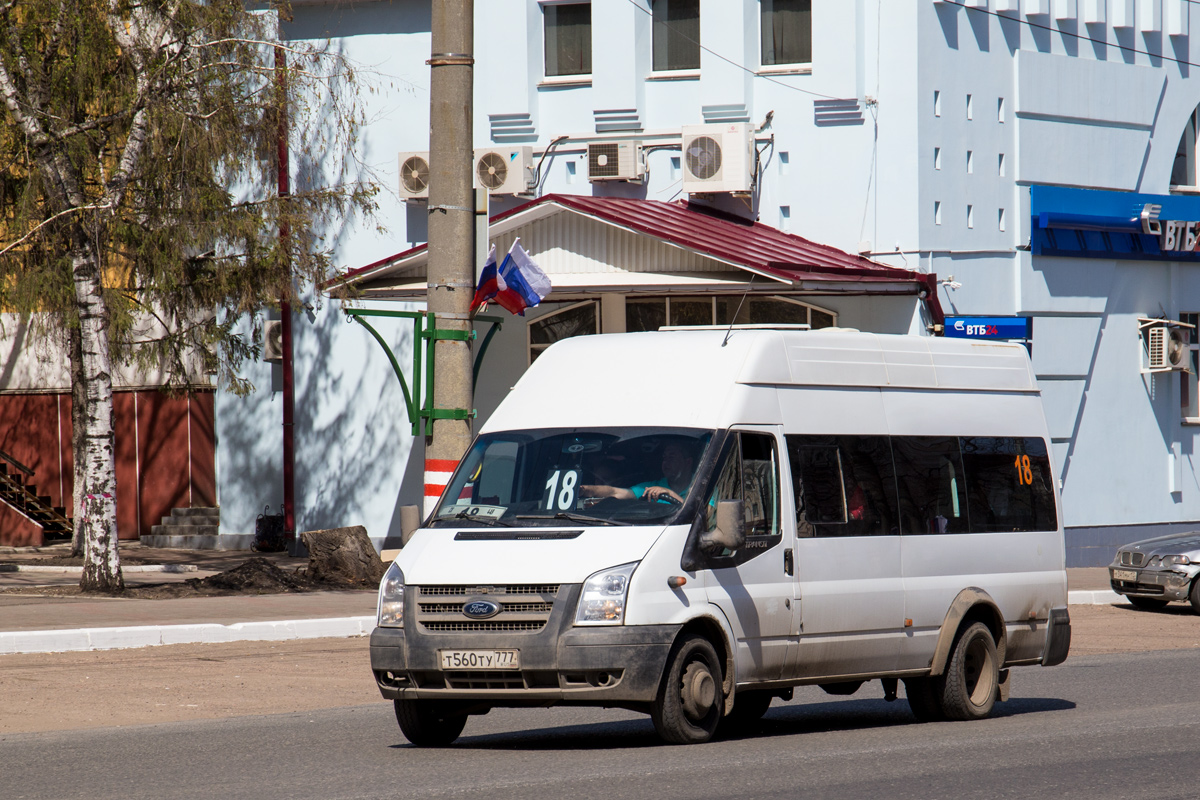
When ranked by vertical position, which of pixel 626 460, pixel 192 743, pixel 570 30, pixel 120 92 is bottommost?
pixel 192 743

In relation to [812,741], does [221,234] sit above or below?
above

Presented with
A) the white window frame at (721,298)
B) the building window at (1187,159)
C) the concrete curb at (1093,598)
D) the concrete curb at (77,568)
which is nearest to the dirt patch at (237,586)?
the concrete curb at (77,568)

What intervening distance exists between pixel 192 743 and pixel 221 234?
10420mm

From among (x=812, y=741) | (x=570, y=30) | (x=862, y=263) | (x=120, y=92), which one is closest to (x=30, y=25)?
(x=120, y=92)

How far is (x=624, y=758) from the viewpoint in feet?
29.7

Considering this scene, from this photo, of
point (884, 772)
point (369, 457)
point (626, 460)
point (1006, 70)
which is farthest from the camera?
point (369, 457)

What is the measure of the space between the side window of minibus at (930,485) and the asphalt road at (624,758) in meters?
1.31

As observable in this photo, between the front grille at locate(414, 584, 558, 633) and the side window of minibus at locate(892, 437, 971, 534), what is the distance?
9.51 feet

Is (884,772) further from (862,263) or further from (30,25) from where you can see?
(862,263)

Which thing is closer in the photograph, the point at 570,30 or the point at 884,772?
the point at 884,772

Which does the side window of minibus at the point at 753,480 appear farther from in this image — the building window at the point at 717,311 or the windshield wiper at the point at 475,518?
the building window at the point at 717,311

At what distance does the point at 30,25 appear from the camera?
18.5 m

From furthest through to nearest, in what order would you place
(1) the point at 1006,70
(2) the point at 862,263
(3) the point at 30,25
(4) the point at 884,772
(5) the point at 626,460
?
1. (1) the point at 1006,70
2. (2) the point at 862,263
3. (3) the point at 30,25
4. (5) the point at 626,460
5. (4) the point at 884,772

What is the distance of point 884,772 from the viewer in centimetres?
866
